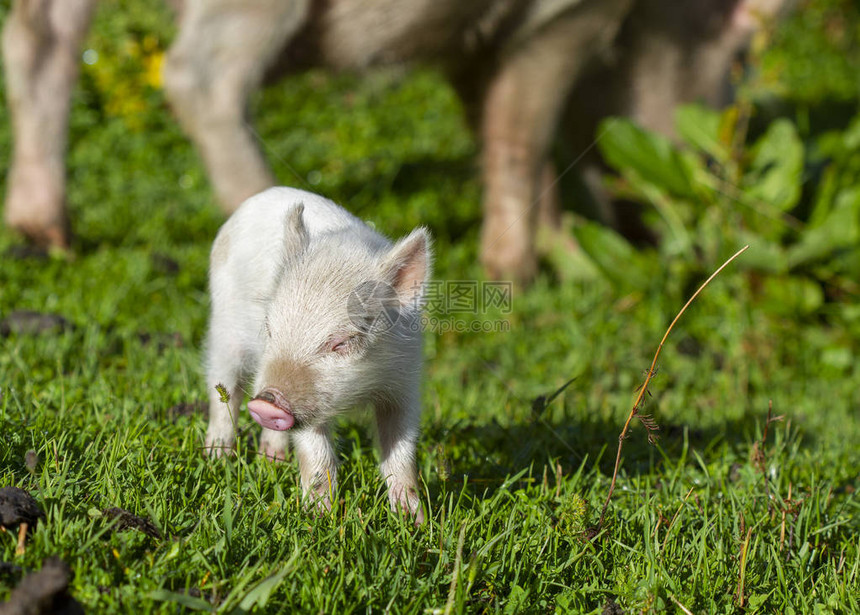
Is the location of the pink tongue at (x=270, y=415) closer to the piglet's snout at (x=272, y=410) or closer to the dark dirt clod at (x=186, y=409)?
the piglet's snout at (x=272, y=410)

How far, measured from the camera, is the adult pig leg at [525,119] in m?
5.38

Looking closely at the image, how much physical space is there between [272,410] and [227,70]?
10.3 ft

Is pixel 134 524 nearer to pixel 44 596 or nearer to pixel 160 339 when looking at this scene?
pixel 44 596

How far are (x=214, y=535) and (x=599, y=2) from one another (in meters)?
4.21

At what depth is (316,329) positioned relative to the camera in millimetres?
2178

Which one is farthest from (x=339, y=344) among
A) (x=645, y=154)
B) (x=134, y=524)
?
(x=645, y=154)

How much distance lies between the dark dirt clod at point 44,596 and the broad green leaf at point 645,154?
403cm

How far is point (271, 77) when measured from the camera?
4.97 m

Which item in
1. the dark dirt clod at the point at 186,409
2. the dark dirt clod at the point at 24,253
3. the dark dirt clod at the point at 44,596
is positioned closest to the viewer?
the dark dirt clod at the point at 44,596

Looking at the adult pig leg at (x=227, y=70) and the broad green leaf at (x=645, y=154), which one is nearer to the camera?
the adult pig leg at (x=227, y=70)

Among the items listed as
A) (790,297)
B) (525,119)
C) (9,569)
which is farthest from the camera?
(525,119)

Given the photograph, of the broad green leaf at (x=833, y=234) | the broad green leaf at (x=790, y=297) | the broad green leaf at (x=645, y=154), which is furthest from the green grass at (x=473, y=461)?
the broad green leaf at (x=645, y=154)

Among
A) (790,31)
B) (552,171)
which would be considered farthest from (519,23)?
(790,31)

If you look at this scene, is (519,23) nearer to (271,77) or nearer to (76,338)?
(271,77)
